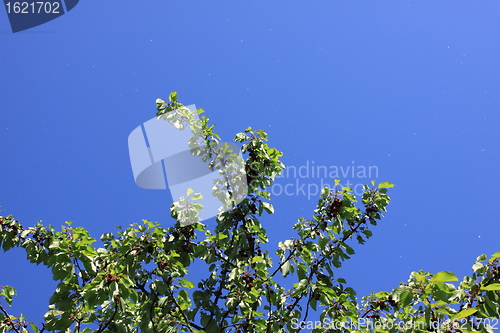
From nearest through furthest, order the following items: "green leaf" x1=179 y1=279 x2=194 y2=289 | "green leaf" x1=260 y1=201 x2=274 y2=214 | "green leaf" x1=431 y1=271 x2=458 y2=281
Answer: "green leaf" x1=431 y1=271 x2=458 y2=281, "green leaf" x1=179 y1=279 x2=194 y2=289, "green leaf" x1=260 y1=201 x2=274 y2=214

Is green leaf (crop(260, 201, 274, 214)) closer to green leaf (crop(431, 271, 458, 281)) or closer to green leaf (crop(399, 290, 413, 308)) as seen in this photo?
green leaf (crop(399, 290, 413, 308))

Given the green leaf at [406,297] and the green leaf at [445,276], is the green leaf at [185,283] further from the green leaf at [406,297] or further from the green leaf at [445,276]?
the green leaf at [445,276]

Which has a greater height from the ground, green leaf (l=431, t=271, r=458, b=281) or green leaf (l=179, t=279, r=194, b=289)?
green leaf (l=179, t=279, r=194, b=289)

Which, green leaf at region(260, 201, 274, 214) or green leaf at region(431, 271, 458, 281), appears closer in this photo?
green leaf at region(431, 271, 458, 281)

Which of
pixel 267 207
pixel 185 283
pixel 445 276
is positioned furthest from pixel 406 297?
pixel 185 283

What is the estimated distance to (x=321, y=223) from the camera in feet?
12.0

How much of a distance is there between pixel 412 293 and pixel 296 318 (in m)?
1.73

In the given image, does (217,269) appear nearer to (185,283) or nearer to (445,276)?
(185,283)

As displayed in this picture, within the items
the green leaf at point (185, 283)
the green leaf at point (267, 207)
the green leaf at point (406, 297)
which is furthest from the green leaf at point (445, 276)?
the green leaf at point (185, 283)

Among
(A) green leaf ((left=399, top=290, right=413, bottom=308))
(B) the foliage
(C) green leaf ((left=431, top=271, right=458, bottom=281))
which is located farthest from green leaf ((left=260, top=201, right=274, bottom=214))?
(C) green leaf ((left=431, top=271, right=458, bottom=281))

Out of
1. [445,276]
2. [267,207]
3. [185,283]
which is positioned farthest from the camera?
[267,207]

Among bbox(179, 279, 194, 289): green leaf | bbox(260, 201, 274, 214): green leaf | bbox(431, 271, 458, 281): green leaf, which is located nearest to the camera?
bbox(431, 271, 458, 281): green leaf

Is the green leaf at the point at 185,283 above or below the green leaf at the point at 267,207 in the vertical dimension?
below

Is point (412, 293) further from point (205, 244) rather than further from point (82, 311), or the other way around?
point (82, 311)
